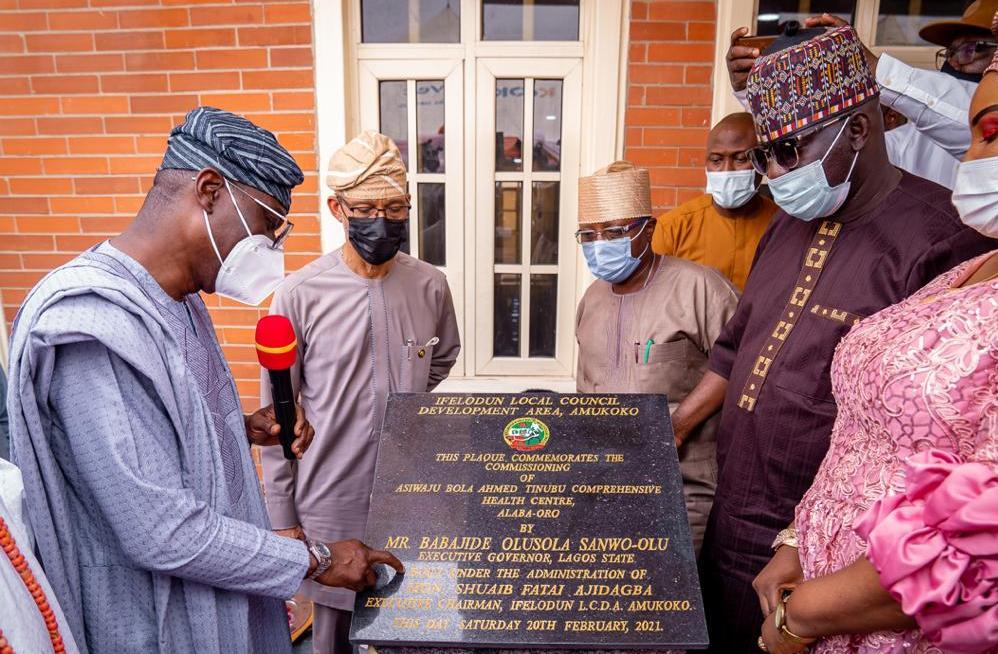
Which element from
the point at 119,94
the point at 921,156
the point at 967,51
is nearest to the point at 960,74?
the point at 967,51

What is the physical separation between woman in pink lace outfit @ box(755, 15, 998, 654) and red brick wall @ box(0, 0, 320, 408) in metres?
2.79

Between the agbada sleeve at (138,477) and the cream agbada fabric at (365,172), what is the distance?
3.74ft

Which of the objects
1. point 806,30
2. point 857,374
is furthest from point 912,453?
point 806,30

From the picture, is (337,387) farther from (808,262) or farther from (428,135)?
(428,135)

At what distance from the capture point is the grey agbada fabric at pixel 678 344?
2.27 m

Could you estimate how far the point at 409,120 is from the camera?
3.51 m

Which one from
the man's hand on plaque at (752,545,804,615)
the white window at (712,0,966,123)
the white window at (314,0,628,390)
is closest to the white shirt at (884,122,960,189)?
the white window at (712,0,966,123)

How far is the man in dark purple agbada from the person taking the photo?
1.68 meters

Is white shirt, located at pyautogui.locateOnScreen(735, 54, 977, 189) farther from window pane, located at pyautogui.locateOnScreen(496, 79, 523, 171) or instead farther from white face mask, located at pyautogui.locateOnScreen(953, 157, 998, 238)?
window pane, located at pyautogui.locateOnScreen(496, 79, 523, 171)

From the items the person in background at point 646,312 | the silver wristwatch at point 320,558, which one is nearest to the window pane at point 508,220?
the person in background at point 646,312

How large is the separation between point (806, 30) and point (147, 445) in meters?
2.00

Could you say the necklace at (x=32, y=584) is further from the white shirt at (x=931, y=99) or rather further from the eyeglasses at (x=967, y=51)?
the eyeglasses at (x=967, y=51)

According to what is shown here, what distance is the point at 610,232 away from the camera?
2336 millimetres

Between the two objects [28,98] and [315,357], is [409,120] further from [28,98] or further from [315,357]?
[28,98]
